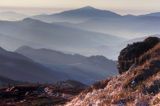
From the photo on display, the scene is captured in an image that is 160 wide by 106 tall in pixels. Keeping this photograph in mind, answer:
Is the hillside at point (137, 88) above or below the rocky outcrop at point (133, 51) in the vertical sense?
below

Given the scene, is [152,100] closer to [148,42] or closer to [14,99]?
[148,42]

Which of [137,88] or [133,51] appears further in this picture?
[133,51]

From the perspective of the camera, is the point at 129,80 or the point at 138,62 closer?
the point at 129,80

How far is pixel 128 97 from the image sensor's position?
42.2 m

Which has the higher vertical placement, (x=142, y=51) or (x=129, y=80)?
(x=142, y=51)

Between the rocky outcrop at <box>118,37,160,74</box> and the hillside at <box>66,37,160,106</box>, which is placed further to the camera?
the rocky outcrop at <box>118,37,160,74</box>

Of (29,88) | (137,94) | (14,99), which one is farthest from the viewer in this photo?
(29,88)

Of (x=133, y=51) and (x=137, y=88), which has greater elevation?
(x=133, y=51)

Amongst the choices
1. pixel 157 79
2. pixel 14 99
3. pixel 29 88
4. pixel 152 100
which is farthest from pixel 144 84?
pixel 29 88

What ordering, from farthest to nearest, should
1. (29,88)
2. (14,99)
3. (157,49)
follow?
(29,88), (14,99), (157,49)

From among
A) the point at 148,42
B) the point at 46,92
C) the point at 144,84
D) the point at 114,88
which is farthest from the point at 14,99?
the point at 144,84

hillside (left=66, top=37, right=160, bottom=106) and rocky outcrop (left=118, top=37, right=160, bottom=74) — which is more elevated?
rocky outcrop (left=118, top=37, right=160, bottom=74)

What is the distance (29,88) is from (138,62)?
54.0 meters

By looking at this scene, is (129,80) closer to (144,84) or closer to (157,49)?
(144,84)
